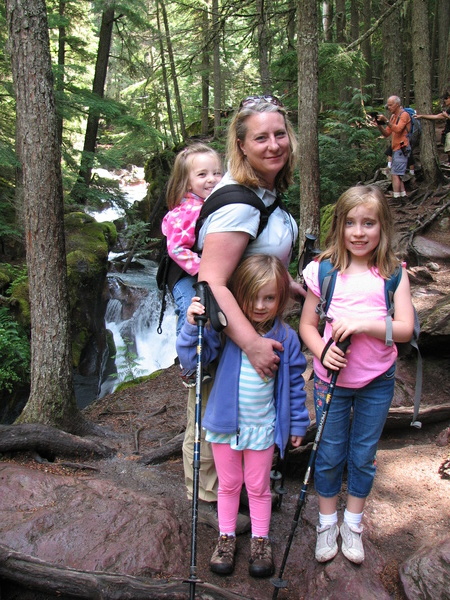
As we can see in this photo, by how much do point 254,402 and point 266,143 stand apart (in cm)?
139

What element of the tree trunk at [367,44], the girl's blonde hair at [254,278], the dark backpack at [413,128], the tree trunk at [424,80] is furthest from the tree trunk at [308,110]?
the tree trunk at [367,44]

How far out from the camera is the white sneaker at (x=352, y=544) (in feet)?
8.73

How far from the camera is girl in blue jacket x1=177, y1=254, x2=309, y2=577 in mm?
2652

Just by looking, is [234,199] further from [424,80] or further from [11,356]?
[424,80]

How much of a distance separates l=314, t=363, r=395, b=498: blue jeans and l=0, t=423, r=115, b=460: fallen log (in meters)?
2.93

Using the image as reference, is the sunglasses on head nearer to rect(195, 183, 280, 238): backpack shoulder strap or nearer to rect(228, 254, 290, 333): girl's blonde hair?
rect(195, 183, 280, 238): backpack shoulder strap

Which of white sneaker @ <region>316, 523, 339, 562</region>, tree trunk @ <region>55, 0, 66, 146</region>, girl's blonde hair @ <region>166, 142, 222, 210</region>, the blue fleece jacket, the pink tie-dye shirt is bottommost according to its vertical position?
white sneaker @ <region>316, 523, 339, 562</region>

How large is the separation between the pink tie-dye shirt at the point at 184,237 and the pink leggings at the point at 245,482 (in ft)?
3.49

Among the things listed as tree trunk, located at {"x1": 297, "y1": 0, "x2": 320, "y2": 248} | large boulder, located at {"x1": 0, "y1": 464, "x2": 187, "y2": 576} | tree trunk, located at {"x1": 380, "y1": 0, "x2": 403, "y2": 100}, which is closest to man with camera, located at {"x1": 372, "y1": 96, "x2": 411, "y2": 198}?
tree trunk, located at {"x1": 297, "y1": 0, "x2": 320, "y2": 248}

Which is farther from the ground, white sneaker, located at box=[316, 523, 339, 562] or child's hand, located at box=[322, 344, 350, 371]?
child's hand, located at box=[322, 344, 350, 371]

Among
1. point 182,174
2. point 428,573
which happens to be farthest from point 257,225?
point 428,573

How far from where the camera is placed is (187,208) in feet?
9.45

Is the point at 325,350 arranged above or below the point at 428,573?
above

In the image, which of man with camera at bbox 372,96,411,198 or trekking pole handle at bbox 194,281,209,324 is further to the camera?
man with camera at bbox 372,96,411,198
